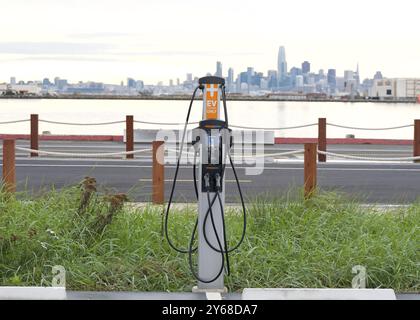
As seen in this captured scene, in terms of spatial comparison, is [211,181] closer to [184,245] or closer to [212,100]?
[212,100]

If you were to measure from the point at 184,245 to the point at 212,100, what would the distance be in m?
1.87

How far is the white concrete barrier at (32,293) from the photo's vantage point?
20.5 feet

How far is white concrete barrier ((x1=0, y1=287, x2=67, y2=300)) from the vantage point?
20.5ft

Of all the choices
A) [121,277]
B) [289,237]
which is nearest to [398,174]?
[289,237]

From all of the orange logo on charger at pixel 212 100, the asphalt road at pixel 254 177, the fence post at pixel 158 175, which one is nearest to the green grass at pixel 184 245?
the orange logo on charger at pixel 212 100

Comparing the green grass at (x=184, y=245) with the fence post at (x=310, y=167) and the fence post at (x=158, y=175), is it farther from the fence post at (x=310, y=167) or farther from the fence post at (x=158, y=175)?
the fence post at (x=158, y=175)

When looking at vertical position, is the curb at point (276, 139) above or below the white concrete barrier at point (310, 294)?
above

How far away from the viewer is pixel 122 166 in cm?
1939

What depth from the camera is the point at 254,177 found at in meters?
17.6

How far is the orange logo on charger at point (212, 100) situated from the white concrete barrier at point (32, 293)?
6.17ft

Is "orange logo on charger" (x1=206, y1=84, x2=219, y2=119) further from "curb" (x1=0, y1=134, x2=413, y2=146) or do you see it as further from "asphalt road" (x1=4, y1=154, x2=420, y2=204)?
"curb" (x1=0, y1=134, x2=413, y2=146)

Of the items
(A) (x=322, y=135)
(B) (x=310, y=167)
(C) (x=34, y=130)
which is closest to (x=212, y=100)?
(B) (x=310, y=167)

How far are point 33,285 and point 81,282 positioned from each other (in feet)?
1.46

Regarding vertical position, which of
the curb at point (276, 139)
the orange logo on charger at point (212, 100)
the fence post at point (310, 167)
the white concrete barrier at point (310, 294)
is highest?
the orange logo on charger at point (212, 100)
